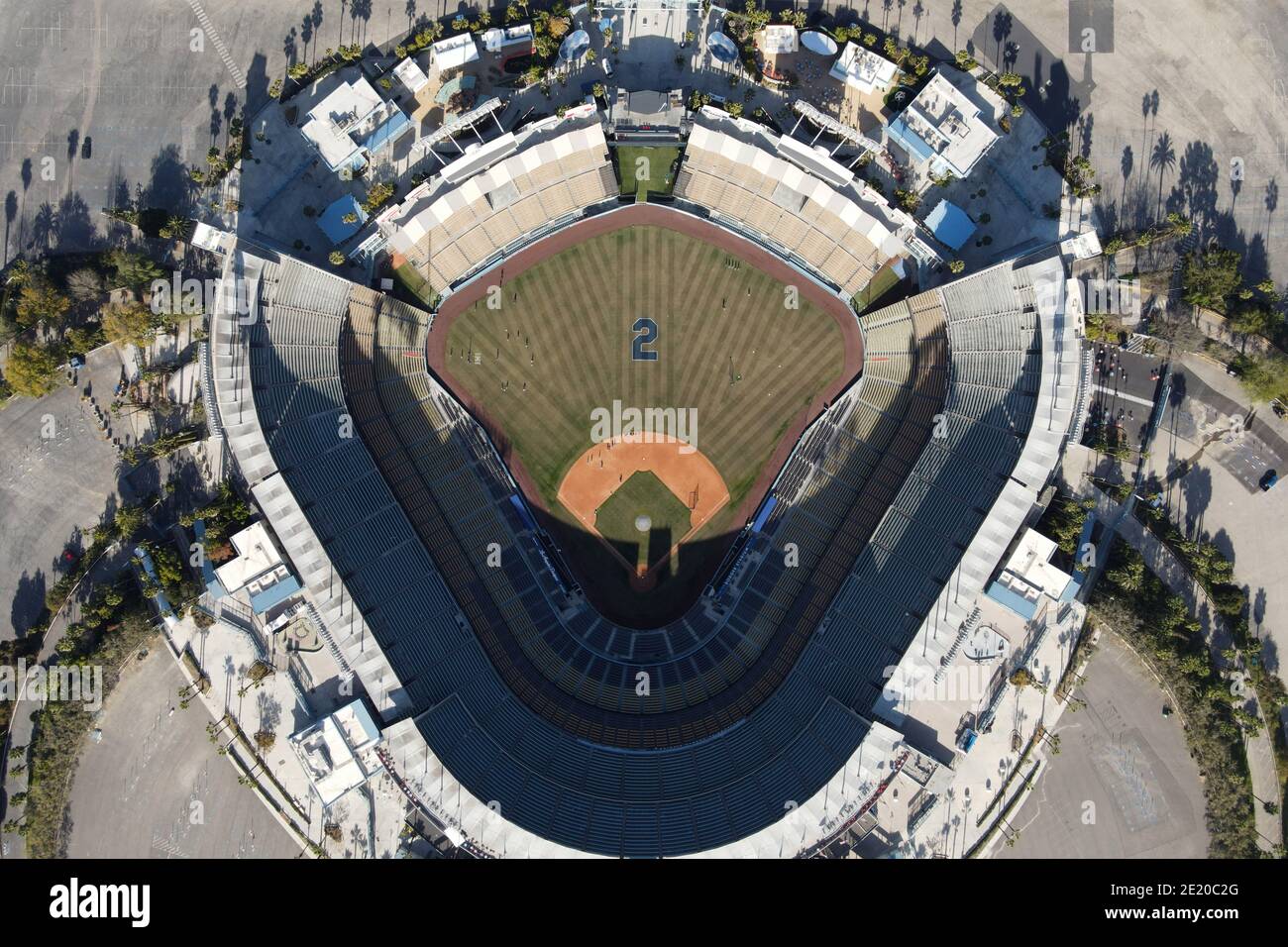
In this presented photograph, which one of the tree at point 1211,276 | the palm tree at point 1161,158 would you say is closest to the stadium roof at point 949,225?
the palm tree at point 1161,158

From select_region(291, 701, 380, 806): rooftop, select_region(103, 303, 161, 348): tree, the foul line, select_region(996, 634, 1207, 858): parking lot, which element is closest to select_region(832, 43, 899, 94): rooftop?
select_region(996, 634, 1207, 858): parking lot

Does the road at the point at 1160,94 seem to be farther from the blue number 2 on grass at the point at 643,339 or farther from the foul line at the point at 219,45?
the foul line at the point at 219,45

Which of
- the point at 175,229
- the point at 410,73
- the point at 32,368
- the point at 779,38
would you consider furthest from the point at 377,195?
the point at 779,38

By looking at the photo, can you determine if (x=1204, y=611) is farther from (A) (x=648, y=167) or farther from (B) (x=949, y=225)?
(A) (x=648, y=167)

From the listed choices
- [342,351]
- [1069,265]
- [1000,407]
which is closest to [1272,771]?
[1000,407]

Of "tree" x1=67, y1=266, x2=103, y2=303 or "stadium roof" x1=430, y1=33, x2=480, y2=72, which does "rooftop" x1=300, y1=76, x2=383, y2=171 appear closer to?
"stadium roof" x1=430, y1=33, x2=480, y2=72

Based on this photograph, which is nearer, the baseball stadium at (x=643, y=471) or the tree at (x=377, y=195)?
the baseball stadium at (x=643, y=471)

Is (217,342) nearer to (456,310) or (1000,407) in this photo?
(456,310)
